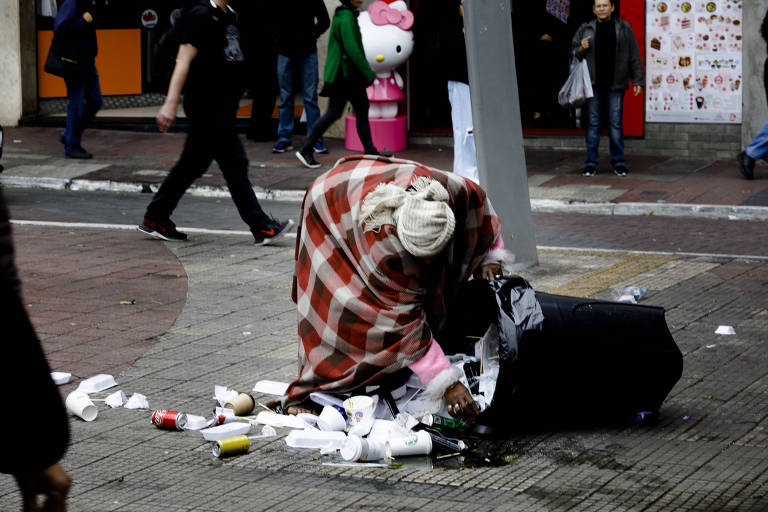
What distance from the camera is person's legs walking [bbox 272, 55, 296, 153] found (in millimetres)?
13859

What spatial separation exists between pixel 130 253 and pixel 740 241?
15.3 ft

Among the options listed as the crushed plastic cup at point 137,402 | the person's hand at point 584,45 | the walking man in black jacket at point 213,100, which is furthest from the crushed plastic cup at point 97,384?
the person's hand at point 584,45

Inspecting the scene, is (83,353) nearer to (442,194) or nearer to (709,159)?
(442,194)

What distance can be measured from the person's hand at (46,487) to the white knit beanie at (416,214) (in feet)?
6.07

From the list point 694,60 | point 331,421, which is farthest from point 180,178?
point 694,60

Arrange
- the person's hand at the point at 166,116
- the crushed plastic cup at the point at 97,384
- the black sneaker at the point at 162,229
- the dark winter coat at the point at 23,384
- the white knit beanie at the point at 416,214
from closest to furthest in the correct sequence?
the dark winter coat at the point at 23,384 → the white knit beanie at the point at 416,214 → the crushed plastic cup at the point at 97,384 → the person's hand at the point at 166,116 → the black sneaker at the point at 162,229

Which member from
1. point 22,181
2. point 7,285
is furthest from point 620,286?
point 22,181

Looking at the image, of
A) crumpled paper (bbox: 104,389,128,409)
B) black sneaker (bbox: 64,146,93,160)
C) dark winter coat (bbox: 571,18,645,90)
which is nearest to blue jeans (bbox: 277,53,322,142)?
black sneaker (bbox: 64,146,93,160)

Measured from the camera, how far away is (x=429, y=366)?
15.0ft

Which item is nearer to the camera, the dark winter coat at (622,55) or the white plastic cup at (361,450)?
the white plastic cup at (361,450)

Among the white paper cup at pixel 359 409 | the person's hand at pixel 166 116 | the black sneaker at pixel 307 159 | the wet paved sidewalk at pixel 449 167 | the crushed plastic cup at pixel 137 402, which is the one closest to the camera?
the white paper cup at pixel 359 409

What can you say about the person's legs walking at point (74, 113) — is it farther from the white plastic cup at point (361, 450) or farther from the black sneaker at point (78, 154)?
the white plastic cup at point (361, 450)

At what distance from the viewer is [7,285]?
269cm

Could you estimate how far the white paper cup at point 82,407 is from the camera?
199 inches
